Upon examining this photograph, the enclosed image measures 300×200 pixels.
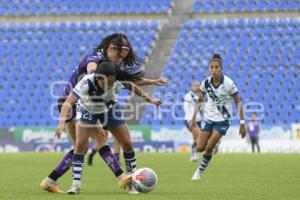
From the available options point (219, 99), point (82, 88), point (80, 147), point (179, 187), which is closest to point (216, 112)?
point (219, 99)

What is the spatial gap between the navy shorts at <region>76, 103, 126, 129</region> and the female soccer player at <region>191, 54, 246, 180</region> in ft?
13.0

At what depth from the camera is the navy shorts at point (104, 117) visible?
A: 35.5ft

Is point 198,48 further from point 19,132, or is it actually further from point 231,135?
point 19,132

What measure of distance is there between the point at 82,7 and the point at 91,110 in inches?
1297

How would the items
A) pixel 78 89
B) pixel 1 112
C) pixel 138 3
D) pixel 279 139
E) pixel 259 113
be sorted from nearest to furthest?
pixel 78 89
pixel 279 139
pixel 259 113
pixel 1 112
pixel 138 3

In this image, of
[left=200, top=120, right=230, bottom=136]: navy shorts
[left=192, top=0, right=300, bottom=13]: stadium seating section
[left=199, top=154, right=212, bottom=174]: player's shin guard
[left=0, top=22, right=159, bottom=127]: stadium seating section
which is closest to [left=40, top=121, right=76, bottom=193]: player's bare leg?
[left=199, top=154, right=212, bottom=174]: player's shin guard

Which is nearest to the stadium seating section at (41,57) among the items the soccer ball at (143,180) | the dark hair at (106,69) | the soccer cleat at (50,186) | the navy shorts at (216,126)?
the navy shorts at (216,126)

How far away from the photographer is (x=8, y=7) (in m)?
44.2

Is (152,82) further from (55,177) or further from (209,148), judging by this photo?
(209,148)

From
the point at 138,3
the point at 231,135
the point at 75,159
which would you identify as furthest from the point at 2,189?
the point at 138,3

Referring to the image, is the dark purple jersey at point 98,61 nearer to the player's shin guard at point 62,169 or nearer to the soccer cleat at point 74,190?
the player's shin guard at point 62,169

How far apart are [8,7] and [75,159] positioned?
3473 cm

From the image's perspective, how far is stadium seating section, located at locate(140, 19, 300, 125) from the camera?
36.2m

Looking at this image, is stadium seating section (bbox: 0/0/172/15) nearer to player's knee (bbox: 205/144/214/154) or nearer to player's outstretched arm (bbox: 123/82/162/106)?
player's knee (bbox: 205/144/214/154)
